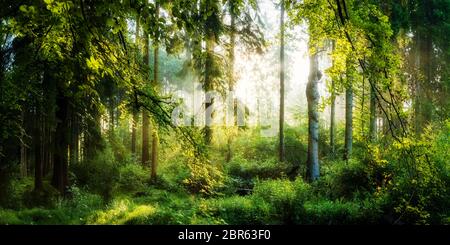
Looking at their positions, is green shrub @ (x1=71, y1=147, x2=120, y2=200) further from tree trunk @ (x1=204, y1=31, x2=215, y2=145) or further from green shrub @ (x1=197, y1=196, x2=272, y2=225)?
tree trunk @ (x1=204, y1=31, x2=215, y2=145)

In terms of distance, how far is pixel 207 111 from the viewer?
10.6m

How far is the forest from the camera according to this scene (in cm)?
371

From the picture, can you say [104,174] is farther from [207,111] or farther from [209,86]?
[209,86]

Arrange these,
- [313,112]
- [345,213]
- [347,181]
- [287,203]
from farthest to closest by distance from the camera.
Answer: [313,112] < [347,181] < [287,203] < [345,213]

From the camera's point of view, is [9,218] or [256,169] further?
[256,169]

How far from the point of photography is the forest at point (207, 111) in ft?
12.2

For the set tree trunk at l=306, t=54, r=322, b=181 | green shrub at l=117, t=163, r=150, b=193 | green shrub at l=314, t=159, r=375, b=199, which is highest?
tree trunk at l=306, t=54, r=322, b=181

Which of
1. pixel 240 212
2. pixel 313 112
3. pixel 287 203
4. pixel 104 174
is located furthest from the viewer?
pixel 313 112

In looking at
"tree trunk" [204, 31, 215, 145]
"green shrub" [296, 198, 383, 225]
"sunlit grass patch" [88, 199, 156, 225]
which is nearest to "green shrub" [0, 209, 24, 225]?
"sunlit grass patch" [88, 199, 156, 225]

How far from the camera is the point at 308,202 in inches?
472

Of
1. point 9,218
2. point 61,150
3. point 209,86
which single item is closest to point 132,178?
point 61,150

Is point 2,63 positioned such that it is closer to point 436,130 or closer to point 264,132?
point 436,130
